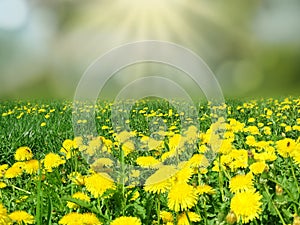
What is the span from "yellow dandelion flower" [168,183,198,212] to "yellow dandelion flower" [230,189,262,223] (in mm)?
136

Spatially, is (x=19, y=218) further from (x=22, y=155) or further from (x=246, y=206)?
(x=22, y=155)

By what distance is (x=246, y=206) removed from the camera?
1.26 meters

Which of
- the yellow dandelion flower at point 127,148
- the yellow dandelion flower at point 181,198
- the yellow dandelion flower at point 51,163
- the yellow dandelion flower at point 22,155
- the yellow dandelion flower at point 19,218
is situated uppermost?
the yellow dandelion flower at point 127,148

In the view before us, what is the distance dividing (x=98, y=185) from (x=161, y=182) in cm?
25

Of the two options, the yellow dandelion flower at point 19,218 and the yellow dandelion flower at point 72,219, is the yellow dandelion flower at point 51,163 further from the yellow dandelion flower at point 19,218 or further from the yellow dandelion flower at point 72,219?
the yellow dandelion flower at point 72,219

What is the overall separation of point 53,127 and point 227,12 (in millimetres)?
34908

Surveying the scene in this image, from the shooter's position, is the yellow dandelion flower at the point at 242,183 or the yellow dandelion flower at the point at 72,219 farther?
the yellow dandelion flower at the point at 242,183

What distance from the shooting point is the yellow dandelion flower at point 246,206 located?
1253 millimetres

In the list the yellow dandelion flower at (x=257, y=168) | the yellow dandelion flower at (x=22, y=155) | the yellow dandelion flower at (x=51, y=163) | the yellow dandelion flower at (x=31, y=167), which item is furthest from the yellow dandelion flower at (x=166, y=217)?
the yellow dandelion flower at (x=22, y=155)

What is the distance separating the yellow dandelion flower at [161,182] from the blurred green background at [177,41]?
301 centimetres

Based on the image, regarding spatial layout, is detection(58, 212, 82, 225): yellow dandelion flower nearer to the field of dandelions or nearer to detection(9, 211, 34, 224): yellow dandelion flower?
the field of dandelions

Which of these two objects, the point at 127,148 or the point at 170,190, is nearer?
the point at 170,190

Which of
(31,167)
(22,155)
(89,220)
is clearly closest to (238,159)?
(89,220)

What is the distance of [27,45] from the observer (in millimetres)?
50562
